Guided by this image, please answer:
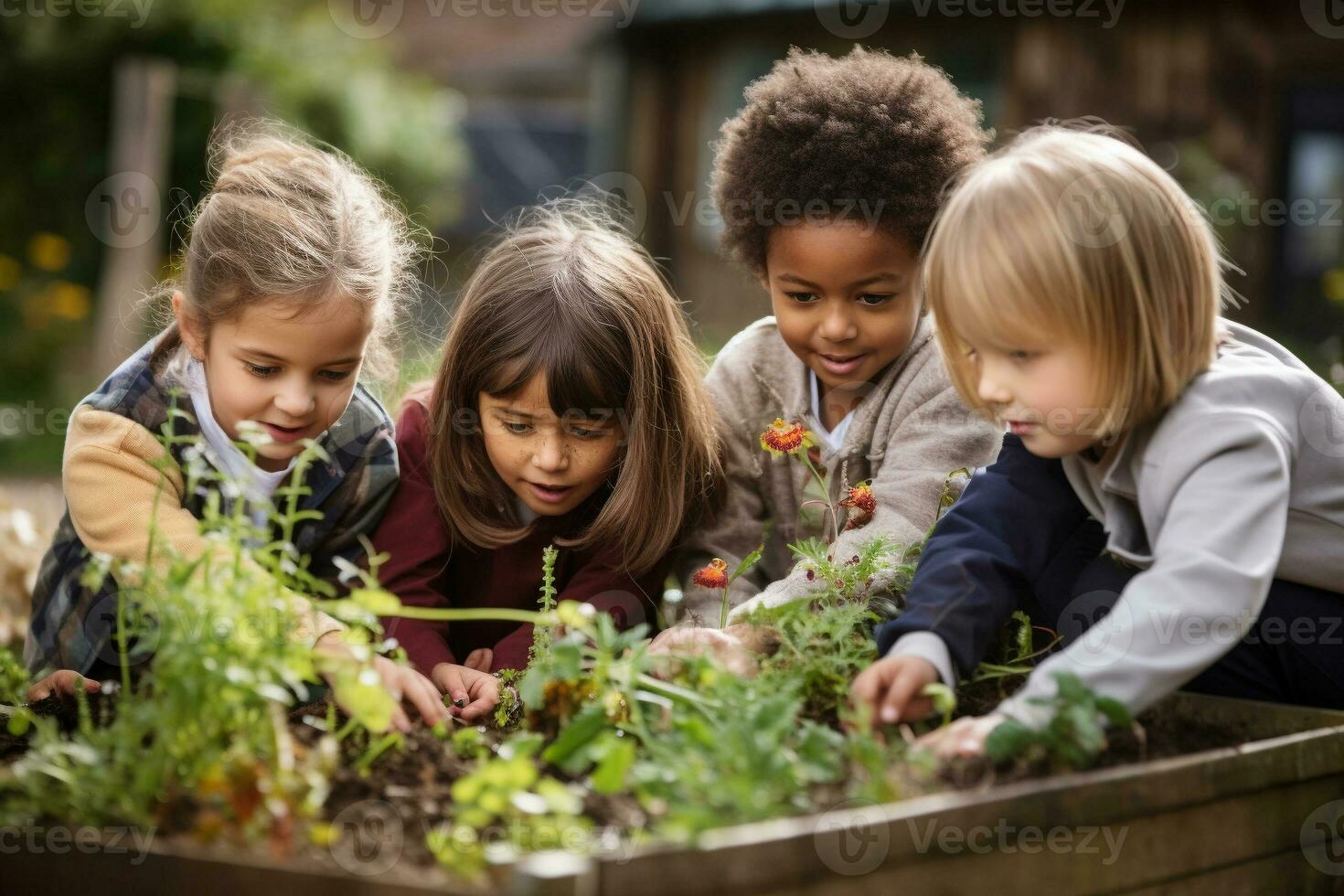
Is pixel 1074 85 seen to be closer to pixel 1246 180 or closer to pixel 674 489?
pixel 1246 180

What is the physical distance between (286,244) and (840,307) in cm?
124

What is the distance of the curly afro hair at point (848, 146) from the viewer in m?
2.98

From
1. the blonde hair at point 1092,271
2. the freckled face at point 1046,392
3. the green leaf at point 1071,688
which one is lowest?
the green leaf at point 1071,688

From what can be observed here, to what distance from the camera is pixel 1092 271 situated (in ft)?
6.53

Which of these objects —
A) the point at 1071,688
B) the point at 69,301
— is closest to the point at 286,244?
the point at 1071,688

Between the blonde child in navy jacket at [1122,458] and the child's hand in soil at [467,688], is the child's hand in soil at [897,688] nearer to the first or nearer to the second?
the blonde child in navy jacket at [1122,458]

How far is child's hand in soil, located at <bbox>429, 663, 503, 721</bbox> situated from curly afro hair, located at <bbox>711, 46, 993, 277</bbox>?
4.14ft

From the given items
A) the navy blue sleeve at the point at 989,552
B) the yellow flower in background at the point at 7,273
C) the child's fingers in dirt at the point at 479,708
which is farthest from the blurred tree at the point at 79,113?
the navy blue sleeve at the point at 989,552

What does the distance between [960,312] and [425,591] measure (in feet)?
4.80

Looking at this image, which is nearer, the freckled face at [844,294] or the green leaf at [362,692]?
the green leaf at [362,692]

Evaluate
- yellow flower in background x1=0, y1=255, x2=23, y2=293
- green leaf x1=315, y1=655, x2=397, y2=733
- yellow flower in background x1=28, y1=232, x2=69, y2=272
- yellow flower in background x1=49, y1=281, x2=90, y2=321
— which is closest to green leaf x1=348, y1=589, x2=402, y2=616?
green leaf x1=315, y1=655, x2=397, y2=733

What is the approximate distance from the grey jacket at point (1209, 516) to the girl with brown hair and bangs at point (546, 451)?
1.01 m

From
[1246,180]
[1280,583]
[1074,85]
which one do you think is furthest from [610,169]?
[1280,583]

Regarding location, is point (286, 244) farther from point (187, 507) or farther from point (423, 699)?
point (423, 699)
